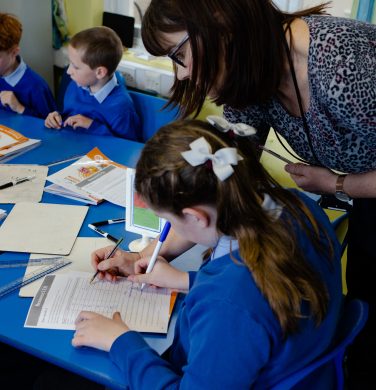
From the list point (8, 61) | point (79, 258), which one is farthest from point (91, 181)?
point (8, 61)

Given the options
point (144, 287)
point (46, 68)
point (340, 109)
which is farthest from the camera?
point (46, 68)

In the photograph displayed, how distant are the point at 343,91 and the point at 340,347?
497mm

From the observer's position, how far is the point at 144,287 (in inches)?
46.2

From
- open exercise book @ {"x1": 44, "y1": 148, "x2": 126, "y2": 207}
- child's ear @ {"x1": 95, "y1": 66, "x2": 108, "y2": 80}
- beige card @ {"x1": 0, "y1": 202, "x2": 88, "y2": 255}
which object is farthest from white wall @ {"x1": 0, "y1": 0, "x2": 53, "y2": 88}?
beige card @ {"x1": 0, "y1": 202, "x2": 88, "y2": 255}

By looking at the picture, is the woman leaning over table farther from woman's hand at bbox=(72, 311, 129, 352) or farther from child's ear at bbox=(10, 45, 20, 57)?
child's ear at bbox=(10, 45, 20, 57)

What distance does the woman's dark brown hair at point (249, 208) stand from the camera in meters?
0.80

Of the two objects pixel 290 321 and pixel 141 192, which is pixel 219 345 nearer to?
pixel 290 321

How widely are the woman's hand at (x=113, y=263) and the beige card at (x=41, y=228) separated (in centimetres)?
11

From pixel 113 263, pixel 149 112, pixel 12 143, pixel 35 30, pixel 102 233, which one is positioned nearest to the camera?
pixel 113 263

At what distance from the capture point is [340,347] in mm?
876

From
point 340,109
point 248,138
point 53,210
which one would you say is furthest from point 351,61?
point 53,210

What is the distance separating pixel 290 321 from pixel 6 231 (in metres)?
0.87

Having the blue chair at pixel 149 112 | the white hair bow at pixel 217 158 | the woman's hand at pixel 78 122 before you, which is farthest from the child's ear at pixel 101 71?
the white hair bow at pixel 217 158

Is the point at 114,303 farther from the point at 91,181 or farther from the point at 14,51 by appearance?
the point at 14,51
